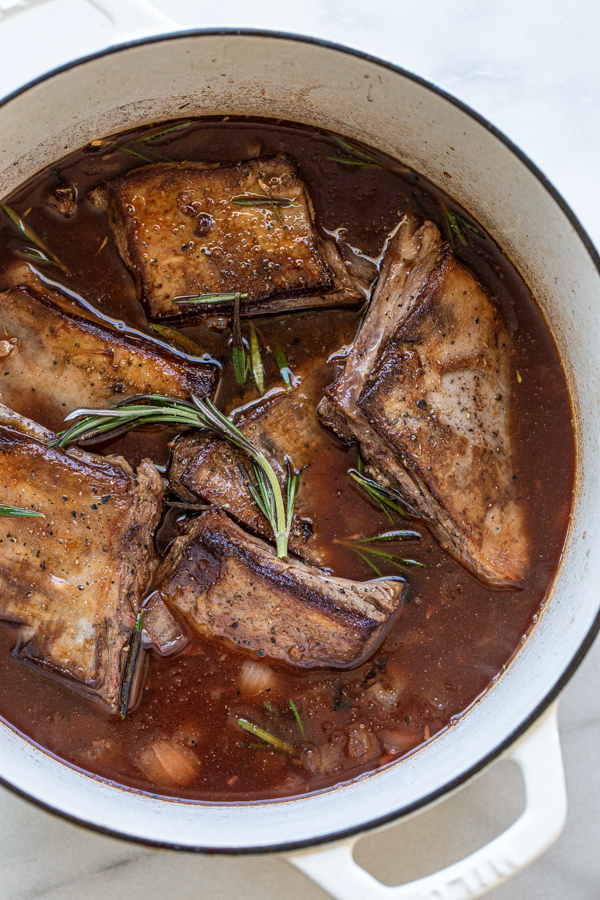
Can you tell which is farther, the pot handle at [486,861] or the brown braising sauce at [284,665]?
the brown braising sauce at [284,665]

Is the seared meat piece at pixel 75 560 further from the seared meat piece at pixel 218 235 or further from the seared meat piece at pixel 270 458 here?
the seared meat piece at pixel 218 235

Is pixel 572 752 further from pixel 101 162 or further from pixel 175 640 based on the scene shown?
pixel 101 162

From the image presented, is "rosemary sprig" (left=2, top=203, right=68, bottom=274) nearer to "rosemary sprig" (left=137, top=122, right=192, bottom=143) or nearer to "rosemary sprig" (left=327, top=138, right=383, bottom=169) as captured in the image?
"rosemary sprig" (left=137, top=122, right=192, bottom=143)

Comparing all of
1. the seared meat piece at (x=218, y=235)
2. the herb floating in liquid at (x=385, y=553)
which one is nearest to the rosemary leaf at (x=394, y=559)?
the herb floating in liquid at (x=385, y=553)

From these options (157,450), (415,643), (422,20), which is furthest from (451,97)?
(415,643)

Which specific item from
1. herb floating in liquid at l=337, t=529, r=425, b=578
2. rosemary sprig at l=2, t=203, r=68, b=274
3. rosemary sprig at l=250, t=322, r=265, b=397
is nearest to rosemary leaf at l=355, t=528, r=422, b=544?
herb floating in liquid at l=337, t=529, r=425, b=578

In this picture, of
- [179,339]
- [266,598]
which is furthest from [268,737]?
[179,339]

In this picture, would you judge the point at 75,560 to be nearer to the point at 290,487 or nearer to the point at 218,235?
the point at 290,487
